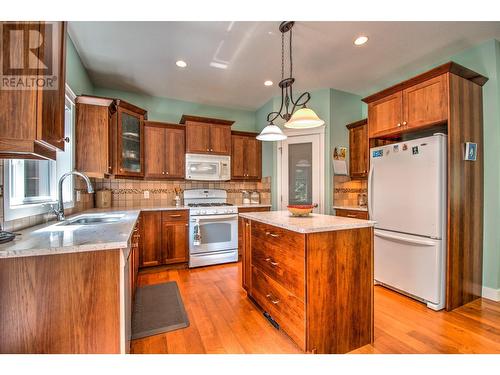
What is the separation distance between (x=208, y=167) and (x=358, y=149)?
2.44 meters

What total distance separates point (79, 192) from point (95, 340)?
2167 mm

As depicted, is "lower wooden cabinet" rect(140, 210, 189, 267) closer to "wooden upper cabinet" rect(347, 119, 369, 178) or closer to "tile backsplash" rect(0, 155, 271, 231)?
"tile backsplash" rect(0, 155, 271, 231)

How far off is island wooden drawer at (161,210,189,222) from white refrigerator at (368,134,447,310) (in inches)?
98.8

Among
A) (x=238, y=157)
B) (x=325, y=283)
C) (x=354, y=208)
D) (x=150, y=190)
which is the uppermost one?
(x=238, y=157)

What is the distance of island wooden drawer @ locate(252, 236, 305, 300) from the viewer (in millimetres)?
1545

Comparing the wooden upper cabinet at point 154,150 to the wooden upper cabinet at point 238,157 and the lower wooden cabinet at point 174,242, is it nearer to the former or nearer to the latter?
the lower wooden cabinet at point 174,242

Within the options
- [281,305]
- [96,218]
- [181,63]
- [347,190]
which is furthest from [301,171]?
[96,218]

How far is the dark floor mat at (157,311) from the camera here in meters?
1.91

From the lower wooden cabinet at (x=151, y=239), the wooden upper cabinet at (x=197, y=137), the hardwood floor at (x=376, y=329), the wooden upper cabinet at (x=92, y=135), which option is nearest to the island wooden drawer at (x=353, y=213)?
the hardwood floor at (x=376, y=329)

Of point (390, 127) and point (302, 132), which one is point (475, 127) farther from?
point (302, 132)

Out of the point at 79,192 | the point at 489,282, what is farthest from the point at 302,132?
the point at 79,192

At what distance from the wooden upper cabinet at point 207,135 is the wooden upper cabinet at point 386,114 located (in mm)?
2193

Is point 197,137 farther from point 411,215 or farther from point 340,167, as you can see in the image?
point 411,215

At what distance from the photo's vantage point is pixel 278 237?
181 centimetres
